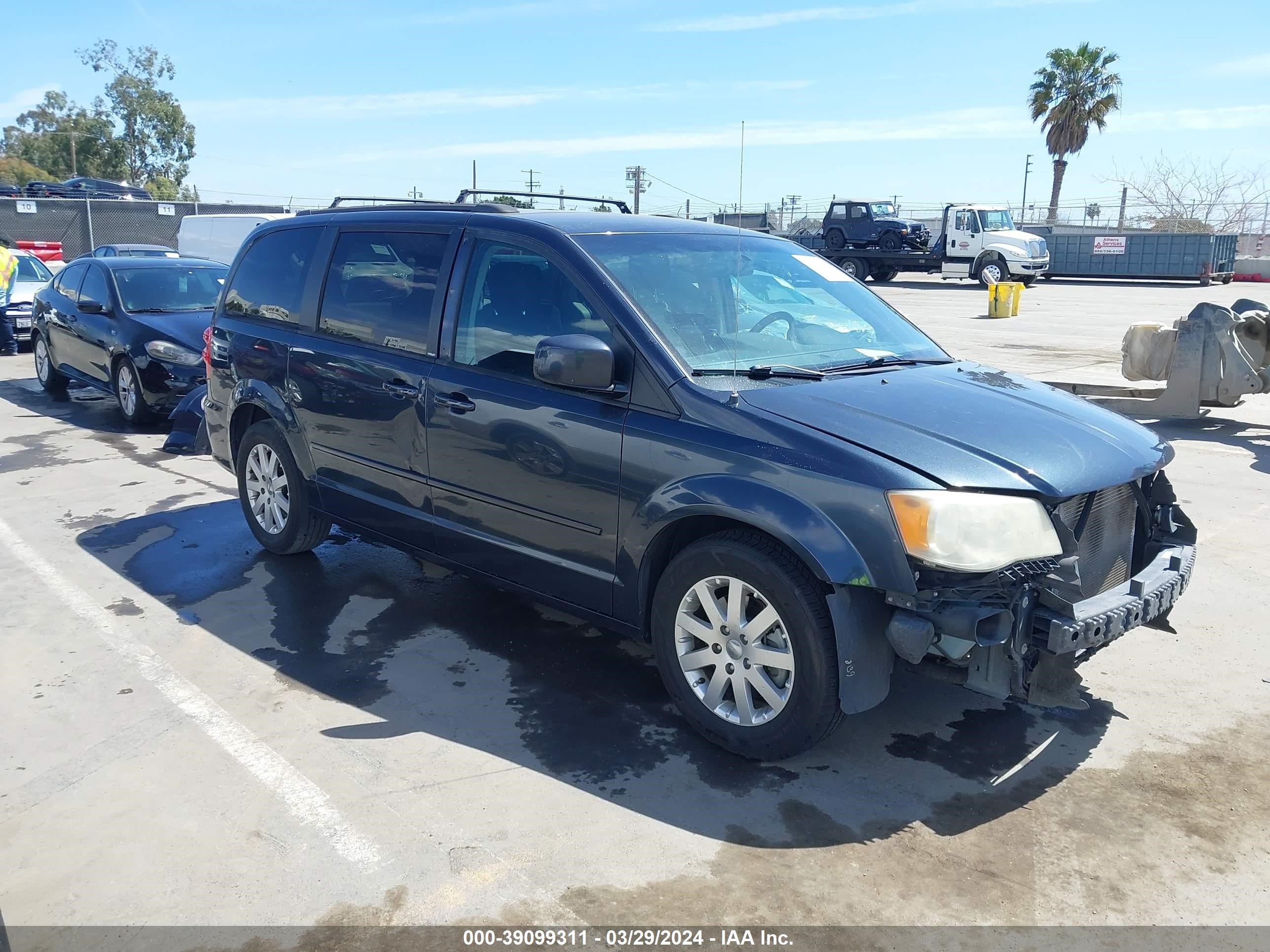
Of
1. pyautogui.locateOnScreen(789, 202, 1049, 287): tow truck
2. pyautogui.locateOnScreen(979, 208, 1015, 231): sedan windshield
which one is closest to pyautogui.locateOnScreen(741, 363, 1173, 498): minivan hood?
pyautogui.locateOnScreen(789, 202, 1049, 287): tow truck

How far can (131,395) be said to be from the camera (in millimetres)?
10203

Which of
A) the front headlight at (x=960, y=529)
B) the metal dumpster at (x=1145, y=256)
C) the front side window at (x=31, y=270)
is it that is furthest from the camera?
the metal dumpster at (x=1145, y=256)

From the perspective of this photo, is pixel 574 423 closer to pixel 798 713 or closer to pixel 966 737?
pixel 798 713

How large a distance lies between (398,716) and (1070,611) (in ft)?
8.39

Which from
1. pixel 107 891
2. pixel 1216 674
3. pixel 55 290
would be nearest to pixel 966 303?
pixel 55 290

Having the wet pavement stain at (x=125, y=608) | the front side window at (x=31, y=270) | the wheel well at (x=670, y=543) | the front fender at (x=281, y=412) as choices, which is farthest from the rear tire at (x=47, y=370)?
the wheel well at (x=670, y=543)

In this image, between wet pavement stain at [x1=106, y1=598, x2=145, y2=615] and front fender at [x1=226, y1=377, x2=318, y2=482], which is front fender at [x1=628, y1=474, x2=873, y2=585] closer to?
front fender at [x1=226, y1=377, x2=318, y2=482]

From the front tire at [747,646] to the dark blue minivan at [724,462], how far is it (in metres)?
0.01

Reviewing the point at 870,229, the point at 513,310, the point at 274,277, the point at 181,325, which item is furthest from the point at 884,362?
the point at 870,229

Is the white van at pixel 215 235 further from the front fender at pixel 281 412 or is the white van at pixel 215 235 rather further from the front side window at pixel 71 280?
the front fender at pixel 281 412

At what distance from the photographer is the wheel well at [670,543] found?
3697 millimetres

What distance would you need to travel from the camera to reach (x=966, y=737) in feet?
12.8

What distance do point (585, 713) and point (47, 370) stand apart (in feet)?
36.0

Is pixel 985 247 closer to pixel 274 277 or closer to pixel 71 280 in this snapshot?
pixel 71 280
